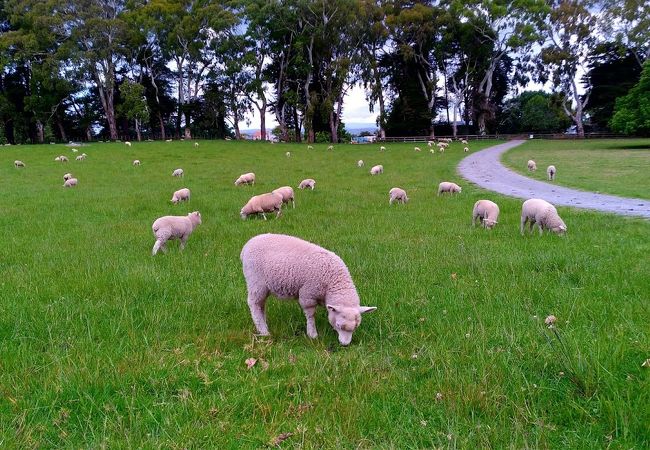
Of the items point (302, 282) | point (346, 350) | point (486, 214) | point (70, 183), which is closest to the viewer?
point (346, 350)

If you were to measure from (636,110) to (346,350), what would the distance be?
50.3m

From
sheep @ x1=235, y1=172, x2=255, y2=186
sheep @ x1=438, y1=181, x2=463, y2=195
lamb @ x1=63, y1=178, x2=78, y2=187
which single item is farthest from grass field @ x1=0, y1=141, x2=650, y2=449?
lamb @ x1=63, y1=178, x2=78, y2=187

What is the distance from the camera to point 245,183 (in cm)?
1933

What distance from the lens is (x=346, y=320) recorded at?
170 inches

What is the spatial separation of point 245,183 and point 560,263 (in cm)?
1453

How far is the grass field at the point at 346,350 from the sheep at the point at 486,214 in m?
1.07

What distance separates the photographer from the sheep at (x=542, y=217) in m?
9.18

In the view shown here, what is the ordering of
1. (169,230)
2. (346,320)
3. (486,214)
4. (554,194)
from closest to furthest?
(346,320)
(169,230)
(486,214)
(554,194)

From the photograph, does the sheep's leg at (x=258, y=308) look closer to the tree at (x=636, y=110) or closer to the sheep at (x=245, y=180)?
the sheep at (x=245, y=180)

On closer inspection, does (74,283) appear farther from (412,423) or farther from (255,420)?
(412,423)

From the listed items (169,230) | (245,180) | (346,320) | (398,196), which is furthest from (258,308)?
(245,180)

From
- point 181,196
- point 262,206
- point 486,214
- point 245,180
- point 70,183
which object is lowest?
point 486,214

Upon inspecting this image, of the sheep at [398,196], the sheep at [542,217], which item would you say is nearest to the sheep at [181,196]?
the sheep at [398,196]

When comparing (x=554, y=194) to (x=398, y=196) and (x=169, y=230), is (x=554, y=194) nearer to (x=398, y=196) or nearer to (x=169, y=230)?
(x=398, y=196)
